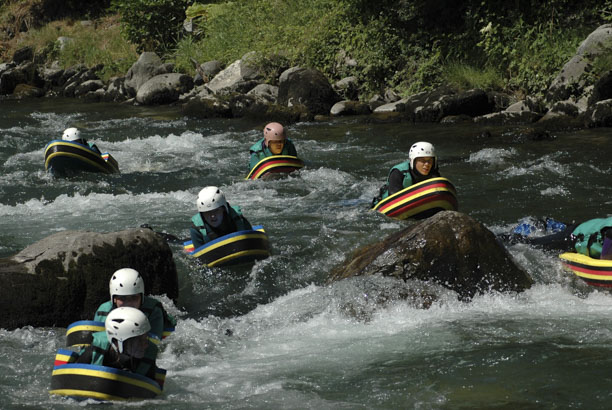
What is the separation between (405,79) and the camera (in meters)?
21.0

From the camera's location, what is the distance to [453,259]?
7.82 meters

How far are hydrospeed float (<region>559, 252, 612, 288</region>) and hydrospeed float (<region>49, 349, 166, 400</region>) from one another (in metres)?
4.52

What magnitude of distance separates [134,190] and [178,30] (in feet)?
60.4

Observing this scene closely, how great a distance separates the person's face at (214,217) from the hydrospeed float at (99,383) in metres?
3.56

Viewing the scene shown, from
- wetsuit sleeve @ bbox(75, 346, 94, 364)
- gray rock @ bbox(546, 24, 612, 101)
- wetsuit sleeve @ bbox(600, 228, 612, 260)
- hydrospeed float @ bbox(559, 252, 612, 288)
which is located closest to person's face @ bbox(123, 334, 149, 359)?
wetsuit sleeve @ bbox(75, 346, 94, 364)

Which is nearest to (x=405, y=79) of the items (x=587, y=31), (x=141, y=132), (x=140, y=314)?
(x=587, y=31)

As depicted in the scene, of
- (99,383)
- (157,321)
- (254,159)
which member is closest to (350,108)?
(254,159)

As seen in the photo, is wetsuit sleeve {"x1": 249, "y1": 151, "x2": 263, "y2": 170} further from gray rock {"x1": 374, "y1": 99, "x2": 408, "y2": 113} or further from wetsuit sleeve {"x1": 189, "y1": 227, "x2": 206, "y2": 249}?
gray rock {"x1": 374, "y1": 99, "x2": 408, "y2": 113}

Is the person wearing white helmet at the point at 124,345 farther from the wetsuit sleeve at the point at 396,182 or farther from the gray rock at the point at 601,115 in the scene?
the gray rock at the point at 601,115

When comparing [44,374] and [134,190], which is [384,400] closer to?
[44,374]

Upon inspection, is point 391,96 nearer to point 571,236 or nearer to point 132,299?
point 571,236

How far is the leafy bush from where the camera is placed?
30.1m

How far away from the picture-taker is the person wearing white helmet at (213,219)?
905 cm

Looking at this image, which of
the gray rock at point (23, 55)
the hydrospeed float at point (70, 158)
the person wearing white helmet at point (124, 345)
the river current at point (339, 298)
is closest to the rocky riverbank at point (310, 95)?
the river current at point (339, 298)
